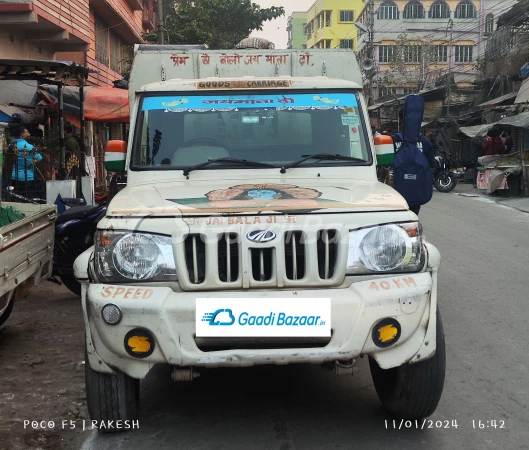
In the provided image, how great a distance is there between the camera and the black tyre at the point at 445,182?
67.1 feet

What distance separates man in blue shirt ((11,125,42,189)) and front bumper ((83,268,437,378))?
745 cm

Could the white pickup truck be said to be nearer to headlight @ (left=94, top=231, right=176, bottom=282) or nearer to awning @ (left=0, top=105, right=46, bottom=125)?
headlight @ (left=94, top=231, right=176, bottom=282)

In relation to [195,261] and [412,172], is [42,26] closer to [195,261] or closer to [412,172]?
[412,172]

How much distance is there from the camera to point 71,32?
15.2 meters

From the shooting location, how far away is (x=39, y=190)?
10.4 metres

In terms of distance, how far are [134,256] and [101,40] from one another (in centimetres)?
1978

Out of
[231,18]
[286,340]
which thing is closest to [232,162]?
[286,340]

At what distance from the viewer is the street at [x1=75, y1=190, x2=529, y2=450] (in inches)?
139

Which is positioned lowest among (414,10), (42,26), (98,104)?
(98,104)

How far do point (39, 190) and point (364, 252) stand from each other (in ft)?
26.9

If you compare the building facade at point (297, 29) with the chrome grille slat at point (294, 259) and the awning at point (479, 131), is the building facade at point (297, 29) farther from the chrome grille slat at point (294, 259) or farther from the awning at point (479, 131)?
the chrome grille slat at point (294, 259)

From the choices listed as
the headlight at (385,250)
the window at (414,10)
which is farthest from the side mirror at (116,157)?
the window at (414,10)

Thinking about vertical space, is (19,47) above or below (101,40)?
below

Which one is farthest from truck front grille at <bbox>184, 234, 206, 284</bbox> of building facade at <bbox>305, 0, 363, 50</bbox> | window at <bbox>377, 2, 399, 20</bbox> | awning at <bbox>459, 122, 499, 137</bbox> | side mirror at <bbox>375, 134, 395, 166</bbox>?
building facade at <bbox>305, 0, 363, 50</bbox>
